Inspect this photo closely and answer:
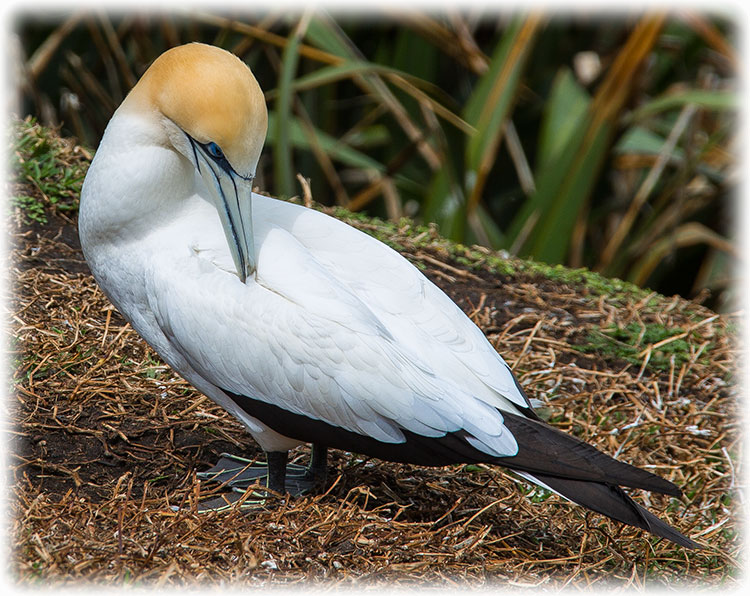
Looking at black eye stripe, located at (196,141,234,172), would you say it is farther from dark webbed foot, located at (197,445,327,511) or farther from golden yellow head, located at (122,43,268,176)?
dark webbed foot, located at (197,445,327,511)

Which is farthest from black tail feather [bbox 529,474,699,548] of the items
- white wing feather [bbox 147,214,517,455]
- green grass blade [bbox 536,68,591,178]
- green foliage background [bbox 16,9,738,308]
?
green grass blade [bbox 536,68,591,178]

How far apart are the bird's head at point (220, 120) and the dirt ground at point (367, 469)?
2.77ft

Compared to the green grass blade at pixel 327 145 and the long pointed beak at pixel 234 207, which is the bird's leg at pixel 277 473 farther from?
the green grass blade at pixel 327 145

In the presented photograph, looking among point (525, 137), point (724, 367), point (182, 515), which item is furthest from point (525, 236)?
point (182, 515)

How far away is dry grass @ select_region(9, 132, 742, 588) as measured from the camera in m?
2.80

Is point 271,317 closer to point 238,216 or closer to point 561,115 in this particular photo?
point 238,216

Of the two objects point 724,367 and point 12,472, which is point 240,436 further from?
point 724,367

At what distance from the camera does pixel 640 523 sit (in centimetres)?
279

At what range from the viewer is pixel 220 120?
288cm

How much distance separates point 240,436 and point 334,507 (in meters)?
0.76

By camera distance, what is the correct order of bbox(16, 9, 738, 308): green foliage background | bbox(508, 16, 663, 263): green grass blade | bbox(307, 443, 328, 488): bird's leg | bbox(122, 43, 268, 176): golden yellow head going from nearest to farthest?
bbox(122, 43, 268, 176): golden yellow head
bbox(307, 443, 328, 488): bird's leg
bbox(508, 16, 663, 263): green grass blade
bbox(16, 9, 738, 308): green foliage background

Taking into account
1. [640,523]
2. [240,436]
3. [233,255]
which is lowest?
[240,436]

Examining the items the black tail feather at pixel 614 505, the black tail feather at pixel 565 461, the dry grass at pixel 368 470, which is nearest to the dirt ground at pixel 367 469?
the dry grass at pixel 368 470

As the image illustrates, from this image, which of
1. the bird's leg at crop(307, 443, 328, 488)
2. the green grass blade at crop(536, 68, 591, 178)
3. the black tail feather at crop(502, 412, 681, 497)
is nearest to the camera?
the black tail feather at crop(502, 412, 681, 497)
